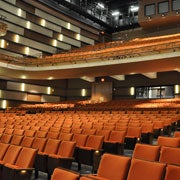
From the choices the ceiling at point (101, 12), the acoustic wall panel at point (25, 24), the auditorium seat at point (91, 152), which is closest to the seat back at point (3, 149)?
the auditorium seat at point (91, 152)

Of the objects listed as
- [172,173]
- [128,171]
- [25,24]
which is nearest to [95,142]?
[128,171]

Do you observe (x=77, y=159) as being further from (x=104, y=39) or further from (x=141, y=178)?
(x=104, y=39)

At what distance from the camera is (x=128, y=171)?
1599mm

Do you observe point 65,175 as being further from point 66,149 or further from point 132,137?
point 132,137

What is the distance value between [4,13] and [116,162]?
1005cm

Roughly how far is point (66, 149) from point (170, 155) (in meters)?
1.01

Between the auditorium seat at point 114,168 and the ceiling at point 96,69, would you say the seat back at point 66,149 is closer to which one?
the auditorium seat at point 114,168

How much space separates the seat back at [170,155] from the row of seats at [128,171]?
0.40m

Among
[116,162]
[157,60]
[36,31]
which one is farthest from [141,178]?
[36,31]

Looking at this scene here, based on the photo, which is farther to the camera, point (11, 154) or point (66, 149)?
point (66, 149)

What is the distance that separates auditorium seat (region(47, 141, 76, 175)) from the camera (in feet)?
7.54

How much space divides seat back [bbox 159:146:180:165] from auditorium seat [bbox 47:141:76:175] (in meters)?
0.83

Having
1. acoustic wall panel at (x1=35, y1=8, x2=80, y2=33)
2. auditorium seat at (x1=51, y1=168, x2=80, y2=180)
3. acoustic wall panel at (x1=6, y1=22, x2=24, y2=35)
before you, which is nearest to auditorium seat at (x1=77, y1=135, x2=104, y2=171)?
auditorium seat at (x1=51, y1=168, x2=80, y2=180)

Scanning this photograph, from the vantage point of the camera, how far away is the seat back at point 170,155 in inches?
73.3
